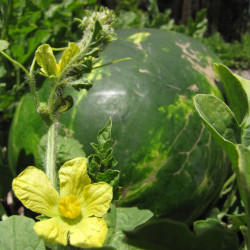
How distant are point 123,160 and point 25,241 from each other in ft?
1.94

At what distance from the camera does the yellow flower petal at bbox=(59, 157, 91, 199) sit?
0.87 m

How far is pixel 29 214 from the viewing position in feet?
5.64

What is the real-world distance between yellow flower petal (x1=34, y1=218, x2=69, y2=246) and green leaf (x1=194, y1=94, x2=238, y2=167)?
42 centimetres

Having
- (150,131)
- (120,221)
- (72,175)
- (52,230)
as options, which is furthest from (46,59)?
(150,131)

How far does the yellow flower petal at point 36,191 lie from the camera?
806mm

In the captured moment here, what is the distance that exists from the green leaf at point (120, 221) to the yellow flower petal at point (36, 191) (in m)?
0.26

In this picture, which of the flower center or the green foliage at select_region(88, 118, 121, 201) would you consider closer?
the flower center

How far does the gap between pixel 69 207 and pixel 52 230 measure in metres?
0.08

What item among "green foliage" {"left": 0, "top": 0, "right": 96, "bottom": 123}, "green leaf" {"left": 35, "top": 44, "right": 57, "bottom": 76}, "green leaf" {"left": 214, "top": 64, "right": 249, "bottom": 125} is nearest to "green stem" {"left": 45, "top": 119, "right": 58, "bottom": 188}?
"green leaf" {"left": 35, "top": 44, "right": 57, "bottom": 76}

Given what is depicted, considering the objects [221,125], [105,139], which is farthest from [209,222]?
[105,139]

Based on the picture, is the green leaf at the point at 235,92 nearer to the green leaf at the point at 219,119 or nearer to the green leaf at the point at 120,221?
the green leaf at the point at 219,119

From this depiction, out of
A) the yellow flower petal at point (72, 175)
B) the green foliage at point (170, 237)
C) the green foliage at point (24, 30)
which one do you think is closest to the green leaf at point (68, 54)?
the yellow flower petal at point (72, 175)

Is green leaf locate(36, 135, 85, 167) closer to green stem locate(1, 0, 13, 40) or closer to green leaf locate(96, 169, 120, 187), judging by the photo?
green leaf locate(96, 169, 120, 187)

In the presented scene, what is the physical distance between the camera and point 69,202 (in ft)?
2.77
